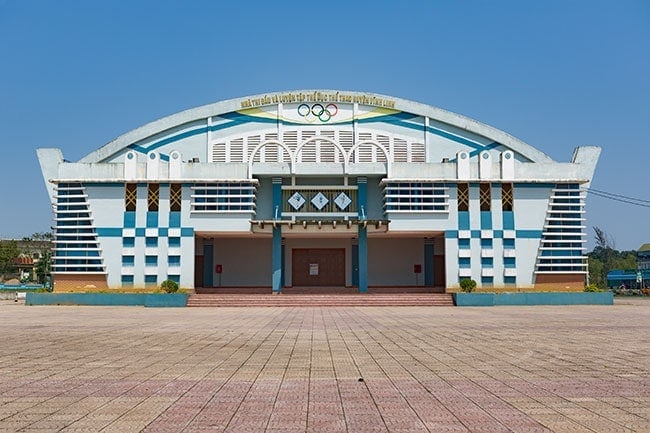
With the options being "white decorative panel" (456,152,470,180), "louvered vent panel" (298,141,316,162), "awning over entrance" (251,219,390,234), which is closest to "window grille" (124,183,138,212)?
"awning over entrance" (251,219,390,234)

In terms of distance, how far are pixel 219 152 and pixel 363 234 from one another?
10.2 metres

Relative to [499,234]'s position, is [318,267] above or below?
below

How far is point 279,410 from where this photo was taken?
6391mm

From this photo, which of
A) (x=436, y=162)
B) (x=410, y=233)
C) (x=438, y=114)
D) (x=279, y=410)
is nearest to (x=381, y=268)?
(x=410, y=233)

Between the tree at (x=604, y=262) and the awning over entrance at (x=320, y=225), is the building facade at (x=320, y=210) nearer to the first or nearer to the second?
the awning over entrance at (x=320, y=225)

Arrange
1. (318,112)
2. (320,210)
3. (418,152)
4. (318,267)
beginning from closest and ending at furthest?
1. (320,210)
2. (418,152)
3. (318,112)
4. (318,267)

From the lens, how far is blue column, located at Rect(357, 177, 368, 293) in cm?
3356

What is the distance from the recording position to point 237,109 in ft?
121

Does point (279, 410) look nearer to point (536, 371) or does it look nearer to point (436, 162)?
point (536, 371)

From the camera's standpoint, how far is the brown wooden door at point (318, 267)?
126ft

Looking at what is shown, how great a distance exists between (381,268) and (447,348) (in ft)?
88.6

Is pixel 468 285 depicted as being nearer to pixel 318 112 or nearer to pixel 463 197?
pixel 463 197

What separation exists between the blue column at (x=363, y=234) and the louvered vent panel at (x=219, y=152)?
8.49m

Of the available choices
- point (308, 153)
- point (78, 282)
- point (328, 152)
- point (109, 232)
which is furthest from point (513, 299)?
point (78, 282)
